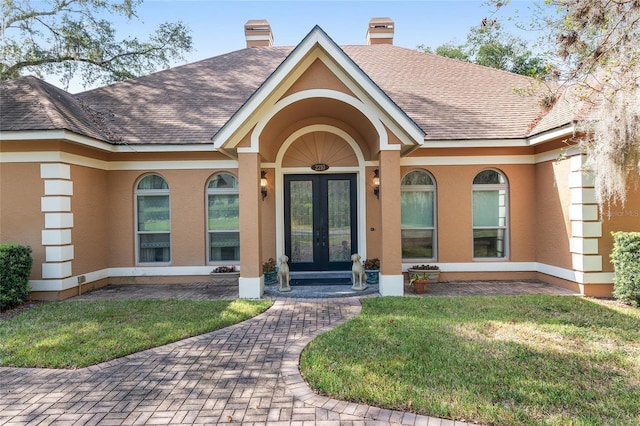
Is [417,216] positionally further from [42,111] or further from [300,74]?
[42,111]

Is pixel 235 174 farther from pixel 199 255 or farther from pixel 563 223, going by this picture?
pixel 563 223

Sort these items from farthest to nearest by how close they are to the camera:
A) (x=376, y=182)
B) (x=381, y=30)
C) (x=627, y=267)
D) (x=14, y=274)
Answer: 1. (x=381, y=30)
2. (x=376, y=182)
3. (x=14, y=274)
4. (x=627, y=267)

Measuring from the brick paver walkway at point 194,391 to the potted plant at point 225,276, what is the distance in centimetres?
386

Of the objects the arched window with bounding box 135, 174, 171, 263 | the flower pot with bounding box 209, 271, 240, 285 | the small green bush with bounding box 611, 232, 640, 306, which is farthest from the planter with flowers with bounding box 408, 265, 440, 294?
the arched window with bounding box 135, 174, 171, 263

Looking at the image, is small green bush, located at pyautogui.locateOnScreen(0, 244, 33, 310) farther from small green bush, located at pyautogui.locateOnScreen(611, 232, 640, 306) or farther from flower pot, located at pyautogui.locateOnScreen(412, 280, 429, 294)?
small green bush, located at pyautogui.locateOnScreen(611, 232, 640, 306)

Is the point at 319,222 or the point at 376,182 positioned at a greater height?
the point at 376,182

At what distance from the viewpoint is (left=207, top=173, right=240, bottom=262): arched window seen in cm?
Answer: 1030

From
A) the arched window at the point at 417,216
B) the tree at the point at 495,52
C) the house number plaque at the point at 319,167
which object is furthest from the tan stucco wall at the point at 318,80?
the tree at the point at 495,52

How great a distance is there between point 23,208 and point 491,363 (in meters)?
10.2

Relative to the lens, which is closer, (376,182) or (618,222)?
(618,222)

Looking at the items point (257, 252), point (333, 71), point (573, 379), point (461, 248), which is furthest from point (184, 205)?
point (573, 379)

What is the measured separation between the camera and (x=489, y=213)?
10109 millimetres

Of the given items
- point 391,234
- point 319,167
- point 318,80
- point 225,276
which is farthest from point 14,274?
point 391,234

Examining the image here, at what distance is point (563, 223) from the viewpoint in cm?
873
